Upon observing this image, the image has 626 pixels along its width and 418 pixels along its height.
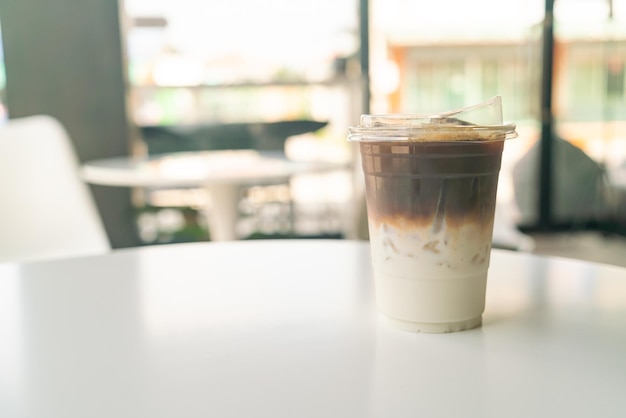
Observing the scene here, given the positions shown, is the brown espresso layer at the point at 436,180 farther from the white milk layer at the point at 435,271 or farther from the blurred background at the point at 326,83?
the blurred background at the point at 326,83

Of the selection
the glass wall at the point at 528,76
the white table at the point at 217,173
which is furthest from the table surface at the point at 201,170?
the glass wall at the point at 528,76

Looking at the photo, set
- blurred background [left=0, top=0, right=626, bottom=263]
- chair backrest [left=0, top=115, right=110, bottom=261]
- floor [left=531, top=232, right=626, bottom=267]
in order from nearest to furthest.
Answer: chair backrest [left=0, top=115, right=110, bottom=261] → blurred background [left=0, top=0, right=626, bottom=263] → floor [left=531, top=232, right=626, bottom=267]

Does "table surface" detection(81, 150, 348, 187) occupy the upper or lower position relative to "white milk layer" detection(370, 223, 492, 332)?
lower

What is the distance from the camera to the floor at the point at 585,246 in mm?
4195

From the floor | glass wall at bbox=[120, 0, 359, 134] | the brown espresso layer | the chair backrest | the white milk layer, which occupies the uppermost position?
glass wall at bbox=[120, 0, 359, 134]

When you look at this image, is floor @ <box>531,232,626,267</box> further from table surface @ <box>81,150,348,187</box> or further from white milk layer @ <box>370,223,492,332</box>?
white milk layer @ <box>370,223,492,332</box>

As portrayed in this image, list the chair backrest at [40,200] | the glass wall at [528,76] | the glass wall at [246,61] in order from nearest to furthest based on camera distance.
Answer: the chair backrest at [40,200] → the glass wall at [246,61] → the glass wall at [528,76]

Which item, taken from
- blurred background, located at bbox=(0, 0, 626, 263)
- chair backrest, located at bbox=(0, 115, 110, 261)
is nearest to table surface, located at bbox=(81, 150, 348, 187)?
chair backrest, located at bbox=(0, 115, 110, 261)

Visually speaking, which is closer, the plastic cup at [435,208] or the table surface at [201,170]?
the plastic cup at [435,208]

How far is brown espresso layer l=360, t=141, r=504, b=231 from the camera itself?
55 centimetres

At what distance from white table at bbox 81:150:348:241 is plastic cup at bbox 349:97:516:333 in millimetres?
1447

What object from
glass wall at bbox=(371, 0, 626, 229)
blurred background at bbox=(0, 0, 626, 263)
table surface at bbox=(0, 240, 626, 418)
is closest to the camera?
table surface at bbox=(0, 240, 626, 418)

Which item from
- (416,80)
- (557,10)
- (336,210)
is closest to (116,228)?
(336,210)

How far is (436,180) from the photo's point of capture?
551 millimetres
